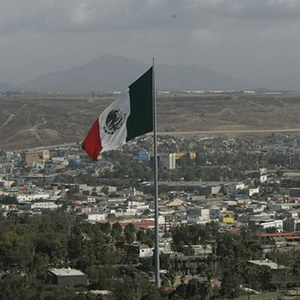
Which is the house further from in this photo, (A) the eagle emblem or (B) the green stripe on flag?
(B) the green stripe on flag

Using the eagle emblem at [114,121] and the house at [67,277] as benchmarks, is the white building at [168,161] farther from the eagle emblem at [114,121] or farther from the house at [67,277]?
the eagle emblem at [114,121]

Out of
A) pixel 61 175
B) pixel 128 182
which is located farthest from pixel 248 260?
pixel 61 175

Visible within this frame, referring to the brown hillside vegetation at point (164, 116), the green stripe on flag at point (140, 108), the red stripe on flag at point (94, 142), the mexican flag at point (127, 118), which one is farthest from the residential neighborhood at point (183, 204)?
the green stripe on flag at point (140, 108)

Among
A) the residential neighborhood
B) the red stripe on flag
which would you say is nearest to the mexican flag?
the red stripe on flag

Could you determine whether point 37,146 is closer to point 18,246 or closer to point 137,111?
point 18,246

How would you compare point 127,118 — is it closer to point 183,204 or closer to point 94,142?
point 94,142

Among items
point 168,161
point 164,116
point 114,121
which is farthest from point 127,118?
point 164,116
